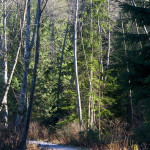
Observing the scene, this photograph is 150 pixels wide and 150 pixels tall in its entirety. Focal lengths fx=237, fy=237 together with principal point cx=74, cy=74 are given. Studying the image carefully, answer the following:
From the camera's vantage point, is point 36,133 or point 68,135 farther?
point 36,133

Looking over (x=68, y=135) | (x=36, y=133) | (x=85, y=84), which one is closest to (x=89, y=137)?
(x=68, y=135)

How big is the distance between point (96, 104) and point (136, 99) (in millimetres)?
8082

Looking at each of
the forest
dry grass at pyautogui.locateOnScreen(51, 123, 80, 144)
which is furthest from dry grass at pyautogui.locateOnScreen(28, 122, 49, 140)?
dry grass at pyautogui.locateOnScreen(51, 123, 80, 144)

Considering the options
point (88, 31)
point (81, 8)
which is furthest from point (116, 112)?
point (81, 8)

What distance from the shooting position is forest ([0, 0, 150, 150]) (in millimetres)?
9016

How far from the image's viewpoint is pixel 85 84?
1662 cm

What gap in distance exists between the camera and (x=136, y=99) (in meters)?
8.71

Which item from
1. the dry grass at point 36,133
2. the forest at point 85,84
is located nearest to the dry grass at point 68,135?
the forest at point 85,84

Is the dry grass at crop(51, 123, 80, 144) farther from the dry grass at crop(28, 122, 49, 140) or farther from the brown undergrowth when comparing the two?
the dry grass at crop(28, 122, 49, 140)

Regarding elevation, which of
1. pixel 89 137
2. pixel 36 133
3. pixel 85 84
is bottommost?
pixel 36 133

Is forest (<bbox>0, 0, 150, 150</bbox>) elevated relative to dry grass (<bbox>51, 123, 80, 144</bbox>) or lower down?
elevated

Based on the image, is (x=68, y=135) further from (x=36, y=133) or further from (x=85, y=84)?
(x=85, y=84)

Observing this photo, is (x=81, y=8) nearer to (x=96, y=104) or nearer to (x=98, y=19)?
(x=98, y=19)

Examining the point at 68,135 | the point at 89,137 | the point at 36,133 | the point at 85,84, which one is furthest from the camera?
the point at 85,84
